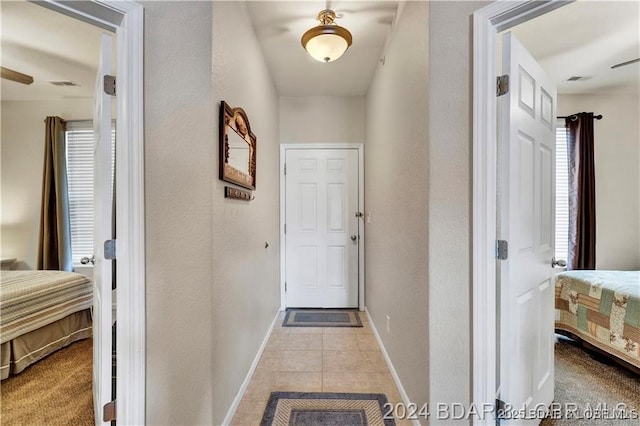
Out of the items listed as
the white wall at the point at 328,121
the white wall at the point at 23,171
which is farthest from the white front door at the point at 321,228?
the white wall at the point at 23,171

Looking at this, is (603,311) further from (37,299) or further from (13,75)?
(13,75)

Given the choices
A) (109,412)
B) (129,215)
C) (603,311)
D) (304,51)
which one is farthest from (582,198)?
(109,412)

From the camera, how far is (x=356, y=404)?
68.2 inches

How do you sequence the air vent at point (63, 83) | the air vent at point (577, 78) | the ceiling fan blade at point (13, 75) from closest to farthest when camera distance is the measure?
1. the ceiling fan blade at point (13, 75)
2. the air vent at point (577, 78)
3. the air vent at point (63, 83)

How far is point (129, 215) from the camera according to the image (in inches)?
49.2

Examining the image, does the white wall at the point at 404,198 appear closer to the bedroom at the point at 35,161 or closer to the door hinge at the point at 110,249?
the door hinge at the point at 110,249

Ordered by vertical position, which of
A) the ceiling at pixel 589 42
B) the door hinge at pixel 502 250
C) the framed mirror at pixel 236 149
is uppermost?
the ceiling at pixel 589 42

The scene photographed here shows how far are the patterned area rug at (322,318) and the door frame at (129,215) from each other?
183cm

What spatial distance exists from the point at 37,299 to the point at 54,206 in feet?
5.21

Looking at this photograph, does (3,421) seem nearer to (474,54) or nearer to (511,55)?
(474,54)

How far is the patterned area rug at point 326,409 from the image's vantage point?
159 cm

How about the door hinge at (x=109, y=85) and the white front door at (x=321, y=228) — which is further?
the white front door at (x=321, y=228)

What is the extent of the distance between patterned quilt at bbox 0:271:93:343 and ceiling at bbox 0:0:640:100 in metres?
1.96

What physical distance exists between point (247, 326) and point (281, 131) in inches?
90.7
